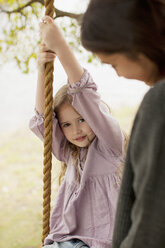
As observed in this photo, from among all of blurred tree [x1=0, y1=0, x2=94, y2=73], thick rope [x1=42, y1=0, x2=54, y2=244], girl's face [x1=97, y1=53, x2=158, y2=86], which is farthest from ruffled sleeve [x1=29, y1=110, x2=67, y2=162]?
blurred tree [x1=0, y1=0, x2=94, y2=73]

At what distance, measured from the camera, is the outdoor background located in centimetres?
Result: 411

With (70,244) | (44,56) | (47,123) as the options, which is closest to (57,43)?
(44,56)

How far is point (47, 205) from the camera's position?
1.27 metres

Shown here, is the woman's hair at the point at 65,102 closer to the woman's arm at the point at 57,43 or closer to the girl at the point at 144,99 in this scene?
the woman's arm at the point at 57,43

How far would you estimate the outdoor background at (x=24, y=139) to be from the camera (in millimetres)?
4113

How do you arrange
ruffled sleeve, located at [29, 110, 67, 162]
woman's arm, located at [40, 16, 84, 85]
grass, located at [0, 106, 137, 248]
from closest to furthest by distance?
woman's arm, located at [40, 16, 84, 85] → ruffled sleeve, located at [29, 110, 67, 162] → grass, located at [0, 106, 137, 248]

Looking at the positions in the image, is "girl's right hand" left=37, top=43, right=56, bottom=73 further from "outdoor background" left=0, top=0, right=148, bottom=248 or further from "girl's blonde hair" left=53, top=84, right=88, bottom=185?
"outdoor background" left=0, top=0, right=148, bottom=248

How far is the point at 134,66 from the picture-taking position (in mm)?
802

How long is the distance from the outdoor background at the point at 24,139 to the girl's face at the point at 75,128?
98.3 inches

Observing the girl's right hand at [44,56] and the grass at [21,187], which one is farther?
the grass at [21,187]

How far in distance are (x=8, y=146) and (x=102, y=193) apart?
12.8 feet

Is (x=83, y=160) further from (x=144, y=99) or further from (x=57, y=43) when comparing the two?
(x=144, y=99)

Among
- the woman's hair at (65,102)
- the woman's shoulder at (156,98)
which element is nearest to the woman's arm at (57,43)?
the woman's hair at (65,102)

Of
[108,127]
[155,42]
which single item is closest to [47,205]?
[108,127]
